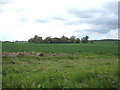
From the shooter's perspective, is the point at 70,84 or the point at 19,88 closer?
the point at 19,88

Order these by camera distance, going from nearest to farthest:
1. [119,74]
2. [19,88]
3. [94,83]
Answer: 1. [19,88]
2. [94,83]
3. [119,74]

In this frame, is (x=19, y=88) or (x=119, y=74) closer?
(x=19, y=88)

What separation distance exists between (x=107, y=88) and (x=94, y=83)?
2.04 ft

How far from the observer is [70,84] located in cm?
661

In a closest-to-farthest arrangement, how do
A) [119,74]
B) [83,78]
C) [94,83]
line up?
1. [94,83]
2. [83,78]
3. [119,74]

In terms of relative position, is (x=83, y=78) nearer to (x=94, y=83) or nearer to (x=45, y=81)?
(x=94, y=83)

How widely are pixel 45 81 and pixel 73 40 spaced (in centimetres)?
12159

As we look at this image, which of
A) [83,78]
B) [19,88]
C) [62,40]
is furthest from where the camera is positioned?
[62,40]

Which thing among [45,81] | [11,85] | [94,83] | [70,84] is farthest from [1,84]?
[94,83]

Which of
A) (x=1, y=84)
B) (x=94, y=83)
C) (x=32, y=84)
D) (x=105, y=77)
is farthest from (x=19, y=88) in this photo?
(x=105, y=77)

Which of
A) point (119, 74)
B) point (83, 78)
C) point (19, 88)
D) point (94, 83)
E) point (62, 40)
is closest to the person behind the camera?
point (19, 88)

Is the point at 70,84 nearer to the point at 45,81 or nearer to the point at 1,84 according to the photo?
the point at 45,81

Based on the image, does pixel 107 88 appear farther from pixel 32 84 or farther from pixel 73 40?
pixel 73 40

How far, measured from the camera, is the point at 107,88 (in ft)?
20.8
